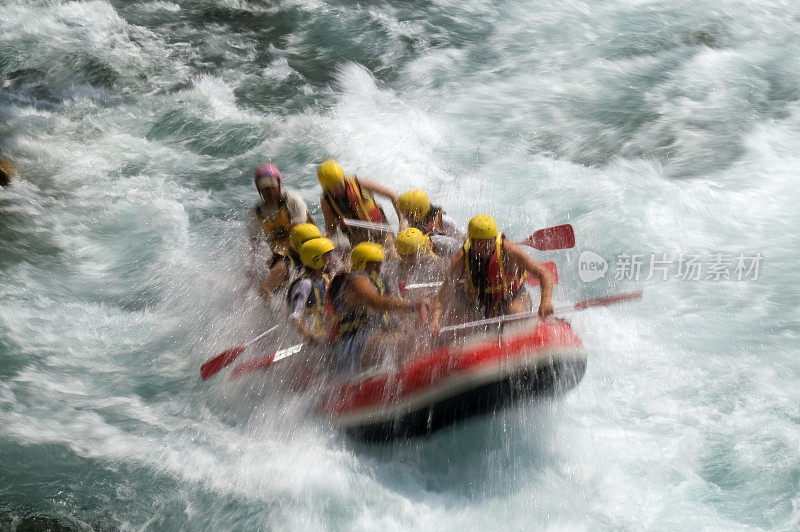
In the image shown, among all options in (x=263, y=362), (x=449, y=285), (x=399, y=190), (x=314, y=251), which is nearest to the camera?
(x=449, y=285)

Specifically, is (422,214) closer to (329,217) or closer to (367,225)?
(367,225)

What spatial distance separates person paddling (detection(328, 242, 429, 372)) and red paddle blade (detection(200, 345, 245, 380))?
90 centimetres

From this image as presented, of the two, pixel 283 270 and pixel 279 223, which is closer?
pixel 283 270

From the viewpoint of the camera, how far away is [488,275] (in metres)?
4.91

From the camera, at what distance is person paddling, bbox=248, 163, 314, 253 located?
6164mm

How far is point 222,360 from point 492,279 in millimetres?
2110

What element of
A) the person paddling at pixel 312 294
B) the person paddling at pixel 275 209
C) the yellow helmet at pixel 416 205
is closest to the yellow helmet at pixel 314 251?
the person paddling at pixel 312 294

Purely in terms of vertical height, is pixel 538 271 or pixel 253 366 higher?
pixel 538 271

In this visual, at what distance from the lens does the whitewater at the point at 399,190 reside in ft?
16.0

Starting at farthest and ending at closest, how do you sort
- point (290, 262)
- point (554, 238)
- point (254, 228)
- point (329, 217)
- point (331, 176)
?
point (254, 228)
point (329, 217)
point (331, 176)
point (290, 262)
point (554, 238)

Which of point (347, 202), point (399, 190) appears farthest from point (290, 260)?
point (399, 190)

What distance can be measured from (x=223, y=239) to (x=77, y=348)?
1.91 m

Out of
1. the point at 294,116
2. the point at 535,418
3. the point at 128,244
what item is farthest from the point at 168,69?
the point at 535,418

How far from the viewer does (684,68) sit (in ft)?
32.3
